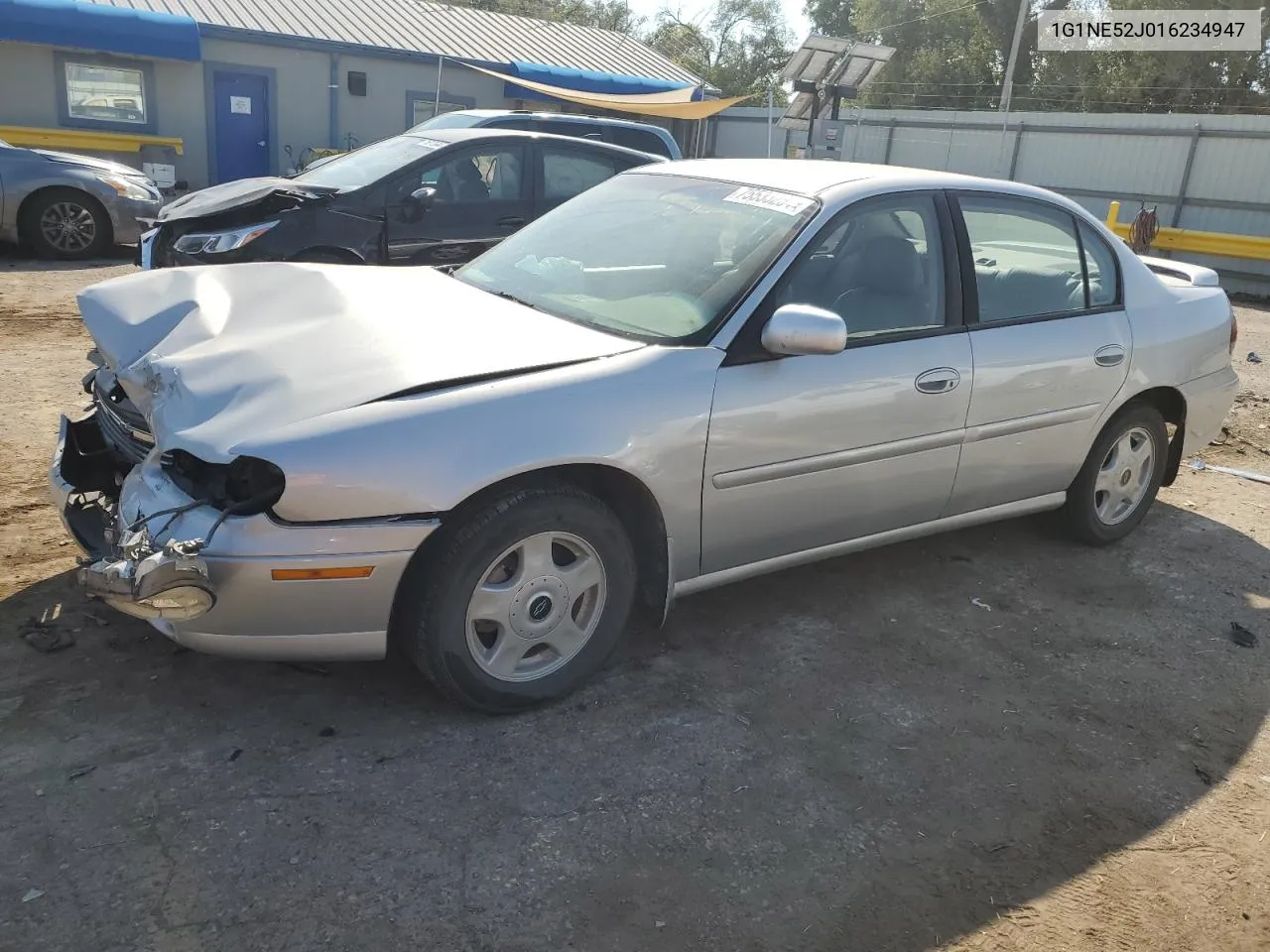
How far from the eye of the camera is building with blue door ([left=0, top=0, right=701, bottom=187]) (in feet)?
Answer: 52.6

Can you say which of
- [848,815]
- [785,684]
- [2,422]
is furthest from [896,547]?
[2,422]

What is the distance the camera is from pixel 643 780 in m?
2.90

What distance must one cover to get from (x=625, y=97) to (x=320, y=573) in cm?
1773

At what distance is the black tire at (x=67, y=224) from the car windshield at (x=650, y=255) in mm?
8188

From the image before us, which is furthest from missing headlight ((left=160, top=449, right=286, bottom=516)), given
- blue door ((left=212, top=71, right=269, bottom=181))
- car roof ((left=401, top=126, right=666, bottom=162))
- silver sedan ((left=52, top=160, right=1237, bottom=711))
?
blue door ((left=212, top=71, right=269, bottom=181))

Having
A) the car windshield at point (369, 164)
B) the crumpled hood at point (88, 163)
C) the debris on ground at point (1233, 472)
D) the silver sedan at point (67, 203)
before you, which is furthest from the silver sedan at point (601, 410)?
the crumpled hood at point (88, 163)

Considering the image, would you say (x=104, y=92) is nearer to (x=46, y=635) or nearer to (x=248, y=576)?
(x=46, y=635)

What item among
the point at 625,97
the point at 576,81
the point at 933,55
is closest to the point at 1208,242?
the point at 625,97

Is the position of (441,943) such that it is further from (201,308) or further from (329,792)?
(201,308)

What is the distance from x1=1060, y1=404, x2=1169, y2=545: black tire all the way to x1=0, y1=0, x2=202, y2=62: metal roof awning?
53.4ft

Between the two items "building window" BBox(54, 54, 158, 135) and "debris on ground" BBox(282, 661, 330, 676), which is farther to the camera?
"building window" BBox(54, 54, 158, 135)

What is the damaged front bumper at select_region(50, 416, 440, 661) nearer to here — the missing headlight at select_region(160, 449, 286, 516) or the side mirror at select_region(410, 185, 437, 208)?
the missing headlight at select_region(160, 449, 286, 516)

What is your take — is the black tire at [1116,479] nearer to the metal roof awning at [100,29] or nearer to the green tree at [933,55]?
the metal roof awning at [100,29]

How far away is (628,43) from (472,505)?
2358 cm
